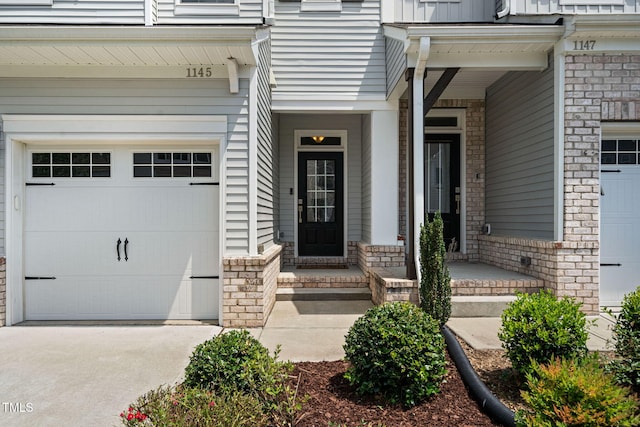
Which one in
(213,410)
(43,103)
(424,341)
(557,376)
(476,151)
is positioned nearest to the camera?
(557,376)

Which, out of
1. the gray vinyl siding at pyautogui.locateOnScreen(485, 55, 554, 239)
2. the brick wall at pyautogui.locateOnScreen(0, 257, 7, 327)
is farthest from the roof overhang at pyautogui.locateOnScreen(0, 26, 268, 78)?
the gray vinyl siding at pyautogui.locateOnScreen(485, 55, 554, 239)

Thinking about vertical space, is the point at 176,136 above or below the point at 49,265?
above

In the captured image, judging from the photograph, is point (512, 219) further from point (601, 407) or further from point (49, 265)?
point (49, 265)

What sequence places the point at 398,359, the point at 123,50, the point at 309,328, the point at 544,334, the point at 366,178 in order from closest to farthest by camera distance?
1. the point at 398,359
2. the point at 544,334
3. the point at 123,50
4. the point at 309,328
5. the point at 366,178

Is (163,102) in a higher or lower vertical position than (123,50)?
lower

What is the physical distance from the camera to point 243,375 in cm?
255

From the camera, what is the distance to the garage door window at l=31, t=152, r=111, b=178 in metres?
5.11

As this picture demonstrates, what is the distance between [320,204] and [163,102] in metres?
3.68

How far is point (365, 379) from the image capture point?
112 inches

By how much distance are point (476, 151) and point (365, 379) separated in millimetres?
5504

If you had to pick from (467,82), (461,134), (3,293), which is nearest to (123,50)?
(3,293)

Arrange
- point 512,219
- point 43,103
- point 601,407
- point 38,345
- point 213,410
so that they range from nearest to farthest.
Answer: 1. point 601,407
2. point 213,410
3. point 38,345
4. point 43,103
5. point 512,219

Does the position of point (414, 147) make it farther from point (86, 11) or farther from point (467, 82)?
point (86, 11)

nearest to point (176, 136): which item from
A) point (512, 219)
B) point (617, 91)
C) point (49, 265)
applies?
point (49, 265)
